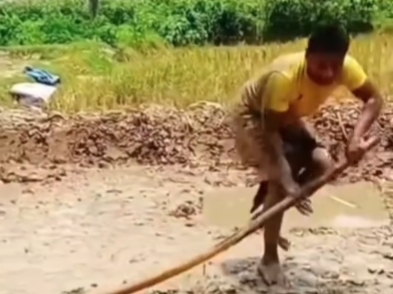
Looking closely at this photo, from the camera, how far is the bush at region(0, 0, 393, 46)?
61.5ft

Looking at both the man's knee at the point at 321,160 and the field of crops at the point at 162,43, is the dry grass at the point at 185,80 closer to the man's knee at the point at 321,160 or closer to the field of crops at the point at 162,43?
the field of crops at the point at 162,43

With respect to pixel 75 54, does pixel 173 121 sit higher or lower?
higher

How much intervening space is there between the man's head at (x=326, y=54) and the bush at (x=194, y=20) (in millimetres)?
14242

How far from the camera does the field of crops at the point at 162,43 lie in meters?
8.13

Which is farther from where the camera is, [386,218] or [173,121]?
[173,121]

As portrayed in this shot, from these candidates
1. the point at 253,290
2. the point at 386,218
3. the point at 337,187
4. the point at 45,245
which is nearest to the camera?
the point at 253,290

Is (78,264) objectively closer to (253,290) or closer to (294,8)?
(253,290)

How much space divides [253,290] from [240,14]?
15727 mm

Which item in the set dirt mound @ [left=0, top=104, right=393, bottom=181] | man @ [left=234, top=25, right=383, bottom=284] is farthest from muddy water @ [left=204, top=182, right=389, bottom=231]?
man @ [left=234, top=25, right=383, bottom=284]

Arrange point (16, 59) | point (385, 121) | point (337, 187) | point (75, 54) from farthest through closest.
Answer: point (16, 59) → point (75, 54) → point (385, 121) → point (337, 187)

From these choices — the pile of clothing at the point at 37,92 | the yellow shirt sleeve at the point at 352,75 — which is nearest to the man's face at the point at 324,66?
the yellow shirt sleeve at the point at 352,75

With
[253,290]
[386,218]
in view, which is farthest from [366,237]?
[253,290]

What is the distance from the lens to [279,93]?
393 cm

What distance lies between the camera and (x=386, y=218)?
549cm
